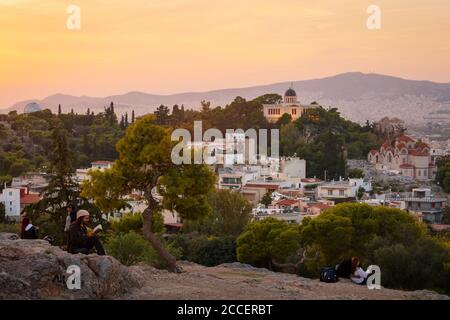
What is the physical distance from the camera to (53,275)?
10.4 meters

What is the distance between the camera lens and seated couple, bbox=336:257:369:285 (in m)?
12.9

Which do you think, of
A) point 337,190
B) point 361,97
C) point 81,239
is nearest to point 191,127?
point 337,190

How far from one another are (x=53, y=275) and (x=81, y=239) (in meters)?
1.52

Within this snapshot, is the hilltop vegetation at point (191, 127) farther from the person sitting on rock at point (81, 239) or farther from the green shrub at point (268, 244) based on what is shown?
the person sitting on rock at point (81, 239)

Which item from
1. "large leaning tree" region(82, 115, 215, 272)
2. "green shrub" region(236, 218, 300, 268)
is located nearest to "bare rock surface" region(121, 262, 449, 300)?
"large leaning tree" region(82, 115, 215, 272)

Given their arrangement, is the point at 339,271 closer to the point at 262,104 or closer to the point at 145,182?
the point at 145,182

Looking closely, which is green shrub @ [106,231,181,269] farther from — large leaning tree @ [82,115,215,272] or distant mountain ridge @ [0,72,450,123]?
distant mountain ridge @ [0,72,450,123]

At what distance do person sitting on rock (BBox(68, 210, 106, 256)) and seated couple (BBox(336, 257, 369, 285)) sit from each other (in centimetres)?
374

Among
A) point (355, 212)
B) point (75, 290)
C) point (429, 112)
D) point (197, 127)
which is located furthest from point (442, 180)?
point (429, 112)

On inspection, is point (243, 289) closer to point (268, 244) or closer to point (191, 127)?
point (268, 244)

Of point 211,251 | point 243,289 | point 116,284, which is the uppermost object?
point 116,284

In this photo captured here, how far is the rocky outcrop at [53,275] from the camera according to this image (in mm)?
10102

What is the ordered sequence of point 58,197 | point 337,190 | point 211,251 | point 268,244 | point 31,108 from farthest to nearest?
point 31,108, point 337,190, point 211,251, point 268,244, point 58,197
